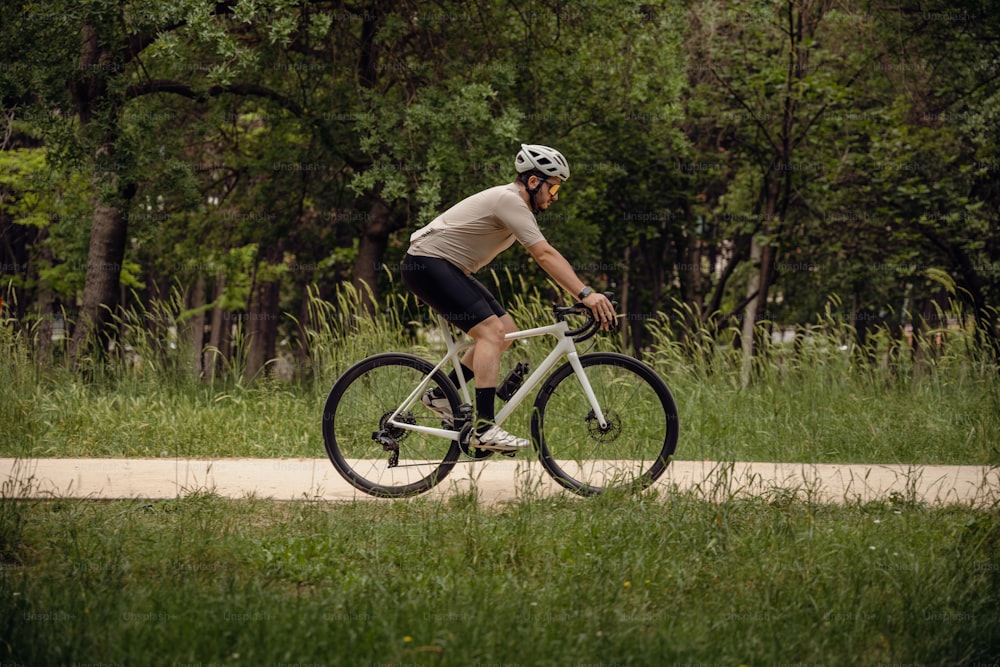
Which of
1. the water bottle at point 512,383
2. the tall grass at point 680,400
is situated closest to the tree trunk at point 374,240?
the tall grass at point 680,400

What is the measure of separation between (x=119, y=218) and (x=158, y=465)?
9.23 m

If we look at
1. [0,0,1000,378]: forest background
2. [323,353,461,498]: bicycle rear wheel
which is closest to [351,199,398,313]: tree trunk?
[0,0,1000,378]: forest background

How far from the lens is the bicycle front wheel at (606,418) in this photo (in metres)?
6.35

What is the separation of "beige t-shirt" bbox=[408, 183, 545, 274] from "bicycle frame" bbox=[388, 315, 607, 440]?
427mm

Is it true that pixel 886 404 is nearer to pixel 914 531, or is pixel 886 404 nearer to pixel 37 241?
pixel 914 531

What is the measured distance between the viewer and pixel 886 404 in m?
9.54

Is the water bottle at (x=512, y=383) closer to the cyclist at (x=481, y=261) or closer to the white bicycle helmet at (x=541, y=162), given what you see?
the cyclist at (x=481, y=261)

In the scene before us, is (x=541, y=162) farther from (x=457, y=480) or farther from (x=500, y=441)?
(x=457, y=480)

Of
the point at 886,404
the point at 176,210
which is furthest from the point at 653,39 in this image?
the point at 886,404

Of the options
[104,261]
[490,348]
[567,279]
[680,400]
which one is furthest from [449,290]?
[104,261]

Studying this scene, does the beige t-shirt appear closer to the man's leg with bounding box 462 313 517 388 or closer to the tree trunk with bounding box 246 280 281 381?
the man's leg with bounding box 462 313 517 388

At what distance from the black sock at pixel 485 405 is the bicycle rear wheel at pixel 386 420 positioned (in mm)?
203

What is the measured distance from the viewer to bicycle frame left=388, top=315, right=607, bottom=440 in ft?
20.9

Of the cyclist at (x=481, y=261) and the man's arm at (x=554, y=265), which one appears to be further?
the cyclist at (x=481, y=261)
